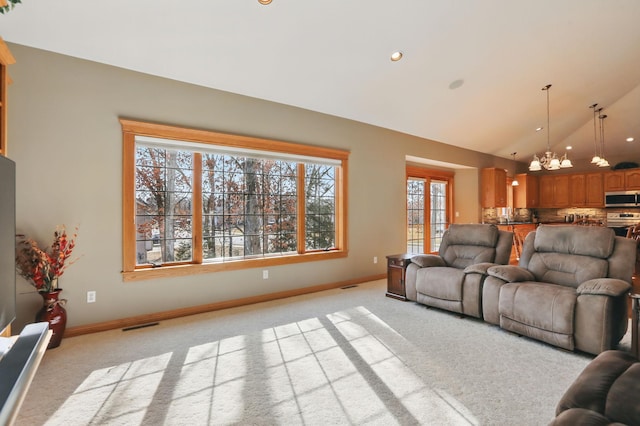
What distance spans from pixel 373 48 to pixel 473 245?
2.79 metres

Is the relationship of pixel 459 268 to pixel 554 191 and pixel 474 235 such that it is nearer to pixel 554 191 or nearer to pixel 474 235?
pixel 474 235

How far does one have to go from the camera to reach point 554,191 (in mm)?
9148

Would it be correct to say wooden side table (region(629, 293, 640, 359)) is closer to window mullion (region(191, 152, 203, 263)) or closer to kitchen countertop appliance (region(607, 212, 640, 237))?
window mullion (region(191, 152, 203, 263))

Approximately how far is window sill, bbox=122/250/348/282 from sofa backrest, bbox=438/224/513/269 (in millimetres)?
1662

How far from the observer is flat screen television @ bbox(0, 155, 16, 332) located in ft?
5.01

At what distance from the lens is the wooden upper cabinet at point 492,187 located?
7670mm

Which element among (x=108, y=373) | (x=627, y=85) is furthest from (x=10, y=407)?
(x=627, y=85)

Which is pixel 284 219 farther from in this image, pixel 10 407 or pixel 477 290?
pixel 10 407

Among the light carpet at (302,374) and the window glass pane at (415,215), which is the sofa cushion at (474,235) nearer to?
the light carpet at (302,374)

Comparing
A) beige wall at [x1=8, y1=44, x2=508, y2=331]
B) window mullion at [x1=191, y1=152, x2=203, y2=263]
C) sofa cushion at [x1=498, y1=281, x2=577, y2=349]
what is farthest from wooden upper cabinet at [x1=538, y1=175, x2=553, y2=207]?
window mullion at [x1=191, y1=152, x2=203, y2=263]

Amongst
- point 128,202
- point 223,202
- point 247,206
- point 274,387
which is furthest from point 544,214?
point 128,202

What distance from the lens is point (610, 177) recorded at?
26.9 ft

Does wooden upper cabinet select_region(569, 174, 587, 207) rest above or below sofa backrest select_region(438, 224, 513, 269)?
above

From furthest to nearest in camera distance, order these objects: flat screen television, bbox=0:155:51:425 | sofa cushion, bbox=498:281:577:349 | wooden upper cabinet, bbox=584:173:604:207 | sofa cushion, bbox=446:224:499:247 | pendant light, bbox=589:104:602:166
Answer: wooden upper cabinet, bbox=584:173:604:207
pendant light, bbox=589:104:602:166
sofa cushion, bbox=446:224:499:247
sofa cushion, bbox=498:281:577:349
flat screen television, bbox=0:155:51:425
